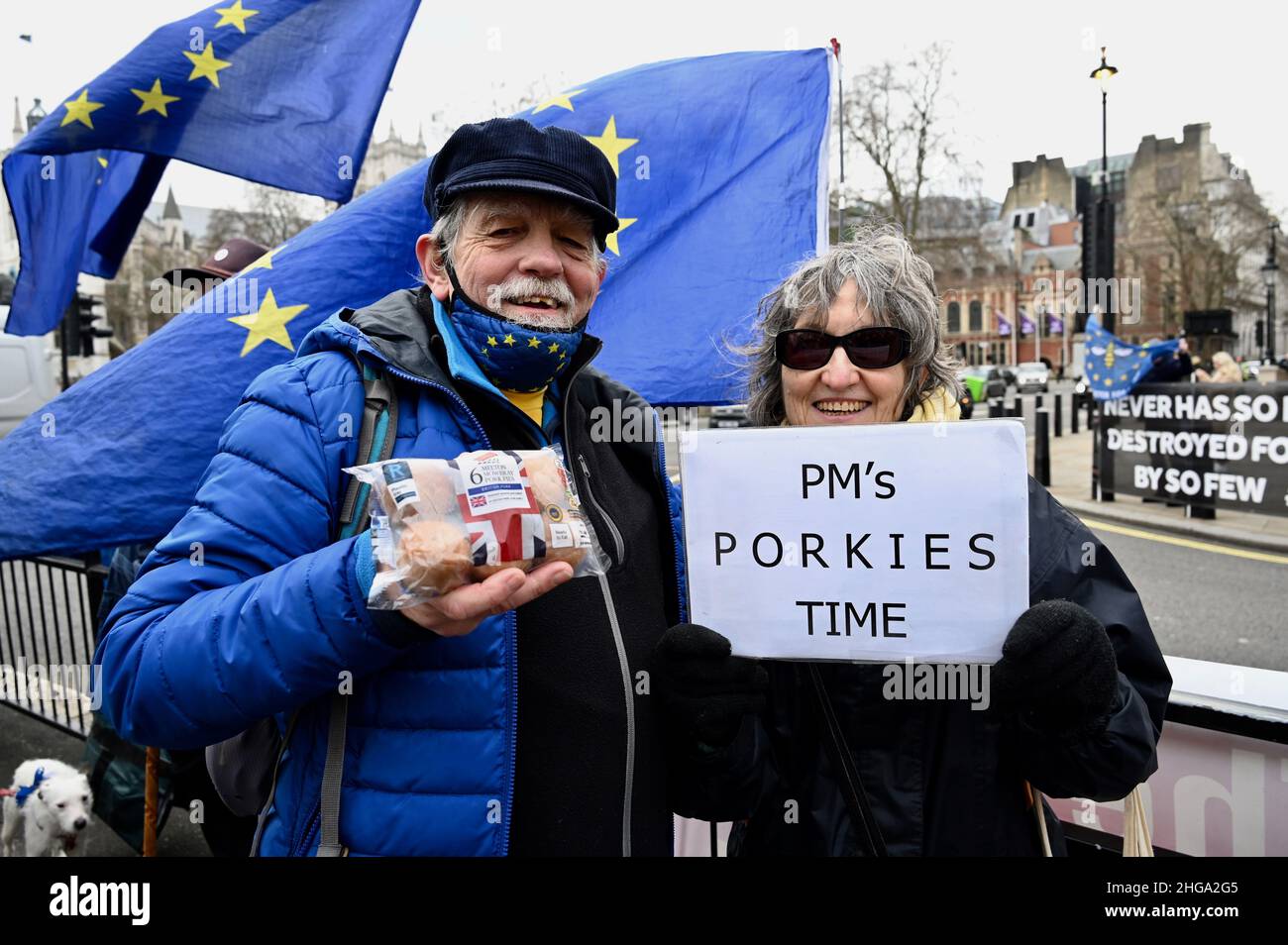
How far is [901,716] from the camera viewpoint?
1.67 m

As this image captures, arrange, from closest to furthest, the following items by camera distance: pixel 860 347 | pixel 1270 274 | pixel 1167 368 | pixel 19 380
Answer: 1. pixel 860 347
2. pixel 1167 368
3. pixel 19 380
4. pixel 1270 274

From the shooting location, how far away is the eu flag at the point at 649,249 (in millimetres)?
3068

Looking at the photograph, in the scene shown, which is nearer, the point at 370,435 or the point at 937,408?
the point at 370,435

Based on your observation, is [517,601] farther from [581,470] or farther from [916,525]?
[916,525]

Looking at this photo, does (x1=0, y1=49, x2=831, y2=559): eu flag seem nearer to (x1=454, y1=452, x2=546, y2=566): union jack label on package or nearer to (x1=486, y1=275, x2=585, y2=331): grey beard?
(x1=486, y1=275, x2=585, y2=331): grey beard

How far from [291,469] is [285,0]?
10.7ft

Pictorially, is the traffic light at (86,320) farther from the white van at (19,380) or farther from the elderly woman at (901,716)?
the elderly woman at (901,716)

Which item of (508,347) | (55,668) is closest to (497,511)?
(508,347)

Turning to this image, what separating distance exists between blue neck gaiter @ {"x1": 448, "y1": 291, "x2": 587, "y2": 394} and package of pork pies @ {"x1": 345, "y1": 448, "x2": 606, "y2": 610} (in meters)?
0.39

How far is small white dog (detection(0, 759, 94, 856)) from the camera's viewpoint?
3.32 m

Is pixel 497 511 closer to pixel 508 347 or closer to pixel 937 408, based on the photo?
pixel 508 347

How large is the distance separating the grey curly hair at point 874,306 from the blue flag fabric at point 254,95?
2635 mm

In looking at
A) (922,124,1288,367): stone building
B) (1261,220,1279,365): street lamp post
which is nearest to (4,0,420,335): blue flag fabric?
(922,124,1288,367): stone building

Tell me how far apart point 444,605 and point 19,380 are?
60.1 ft
